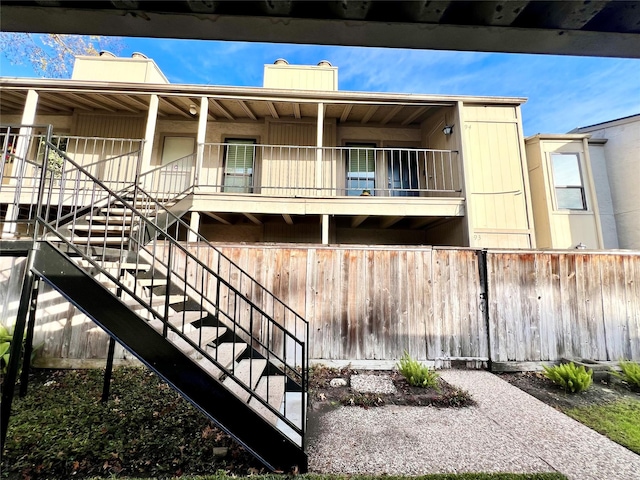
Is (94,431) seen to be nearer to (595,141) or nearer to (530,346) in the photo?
(530,346)

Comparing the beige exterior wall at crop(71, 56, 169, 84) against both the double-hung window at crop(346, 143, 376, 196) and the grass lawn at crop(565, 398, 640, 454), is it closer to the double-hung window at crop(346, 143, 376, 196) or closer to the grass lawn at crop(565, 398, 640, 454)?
the double-hung window at crop(346, 143, 376, 196)

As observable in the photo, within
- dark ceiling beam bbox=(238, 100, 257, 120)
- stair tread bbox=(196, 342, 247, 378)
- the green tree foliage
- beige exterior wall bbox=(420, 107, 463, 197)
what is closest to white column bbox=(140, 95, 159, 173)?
dark ceiling beam bbox=(238, 100, 257, 120)

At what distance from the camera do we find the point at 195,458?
262 centimetres

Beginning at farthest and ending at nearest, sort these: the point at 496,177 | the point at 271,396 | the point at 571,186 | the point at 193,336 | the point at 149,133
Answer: the point at 571,186, the point at 496,177, the point at 149,133, the point at 193,336, the point at 271,396

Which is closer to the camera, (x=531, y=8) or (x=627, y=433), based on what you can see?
(x=531, y=8)

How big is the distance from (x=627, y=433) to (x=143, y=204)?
8.30 meters

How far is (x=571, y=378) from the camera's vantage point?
4.08 m

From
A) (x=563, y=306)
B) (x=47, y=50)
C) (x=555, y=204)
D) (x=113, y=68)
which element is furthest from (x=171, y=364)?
(x=47, y=50)

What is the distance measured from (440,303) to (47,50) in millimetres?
19245

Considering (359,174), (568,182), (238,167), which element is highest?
(238,167)

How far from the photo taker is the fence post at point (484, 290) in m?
4.93

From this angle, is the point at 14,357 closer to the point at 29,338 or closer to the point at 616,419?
the point at 29,338

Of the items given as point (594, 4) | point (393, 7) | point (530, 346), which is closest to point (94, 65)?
point (393, 7)

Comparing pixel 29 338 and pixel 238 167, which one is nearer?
pixel 29 338
